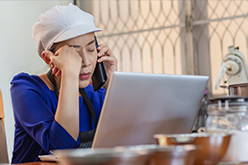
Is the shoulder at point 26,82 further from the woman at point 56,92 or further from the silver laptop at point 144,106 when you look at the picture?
the silver laptop at point 144,106

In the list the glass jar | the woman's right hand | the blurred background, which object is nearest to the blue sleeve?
the woman's right hand

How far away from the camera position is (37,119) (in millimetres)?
1104

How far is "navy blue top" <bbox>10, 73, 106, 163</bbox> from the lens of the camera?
39.6 inches

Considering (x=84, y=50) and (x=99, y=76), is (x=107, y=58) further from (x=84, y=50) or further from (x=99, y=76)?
(x=84, y=50)

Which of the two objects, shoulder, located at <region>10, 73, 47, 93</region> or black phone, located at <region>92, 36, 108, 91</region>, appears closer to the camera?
shoulder, located at <region>10, 73, 47, 93</region>

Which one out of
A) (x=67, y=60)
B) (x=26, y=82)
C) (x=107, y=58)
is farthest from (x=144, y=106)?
(x=107, y=58)

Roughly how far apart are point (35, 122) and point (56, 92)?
0.85 ft

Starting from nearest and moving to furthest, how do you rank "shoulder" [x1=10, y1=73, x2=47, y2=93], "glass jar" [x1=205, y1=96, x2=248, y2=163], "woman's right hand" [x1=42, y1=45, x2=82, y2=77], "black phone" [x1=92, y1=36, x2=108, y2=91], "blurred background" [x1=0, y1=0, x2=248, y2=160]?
"glass jar" [x1=205, y1=96, x2=248, y2=163], "woman's right hand" [x1=42, y1=45, x2=82, y2=77], "shoulder" [x1=10, y1=73, x2=47, y2=93], "black phone" [x1=92, y1=36, x2=108, y2=91], "blurred background" [x1=0, y1=0, x2=248, y2=160]

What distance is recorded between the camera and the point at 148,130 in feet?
2.40

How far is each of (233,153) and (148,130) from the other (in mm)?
212

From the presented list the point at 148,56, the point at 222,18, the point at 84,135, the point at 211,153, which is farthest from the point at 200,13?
the point at 211,153

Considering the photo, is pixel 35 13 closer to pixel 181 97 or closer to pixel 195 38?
pixel 195 38

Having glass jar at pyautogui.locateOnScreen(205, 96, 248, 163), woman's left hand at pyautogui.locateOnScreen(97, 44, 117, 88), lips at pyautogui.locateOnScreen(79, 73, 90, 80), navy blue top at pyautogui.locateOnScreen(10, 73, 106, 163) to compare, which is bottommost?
navy blue top at pyautogui.locateOnScreen(10, 73, 106, 163)

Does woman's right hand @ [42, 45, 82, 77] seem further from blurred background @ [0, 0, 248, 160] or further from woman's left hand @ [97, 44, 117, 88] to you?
blurred background @ [0, 0, 248, 160]
